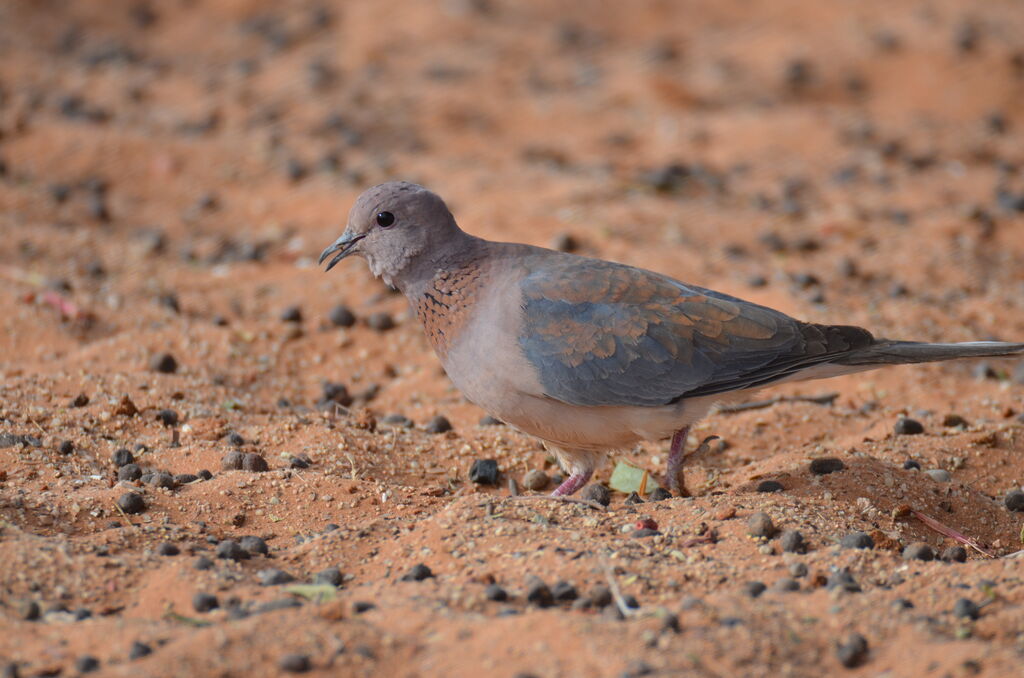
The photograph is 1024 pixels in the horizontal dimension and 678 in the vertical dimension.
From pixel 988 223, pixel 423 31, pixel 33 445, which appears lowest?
pixel 33 445

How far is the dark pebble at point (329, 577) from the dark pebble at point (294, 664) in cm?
71

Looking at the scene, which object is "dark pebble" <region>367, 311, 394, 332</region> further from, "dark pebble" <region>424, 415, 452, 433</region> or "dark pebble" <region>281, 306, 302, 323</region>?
"dark pebble" <region>424, 415, 452, 433</region>

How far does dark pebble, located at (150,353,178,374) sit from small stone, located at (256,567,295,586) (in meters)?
2.55

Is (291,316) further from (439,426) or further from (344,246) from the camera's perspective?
(344,246)

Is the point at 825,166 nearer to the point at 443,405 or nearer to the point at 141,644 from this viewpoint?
the point at 443,405

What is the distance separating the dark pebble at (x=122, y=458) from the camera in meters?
5.29

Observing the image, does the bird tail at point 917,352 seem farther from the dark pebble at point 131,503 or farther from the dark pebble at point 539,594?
the dark pebble at point 131,503

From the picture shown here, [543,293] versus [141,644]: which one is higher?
[543,293]

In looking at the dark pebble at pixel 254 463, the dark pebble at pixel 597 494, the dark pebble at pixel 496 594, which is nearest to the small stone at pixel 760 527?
the dark pebble at pixel 597 494

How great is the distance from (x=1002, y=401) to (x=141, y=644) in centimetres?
496

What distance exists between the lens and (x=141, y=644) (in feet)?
11.4

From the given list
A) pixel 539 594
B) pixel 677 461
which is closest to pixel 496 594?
pixel 539 594

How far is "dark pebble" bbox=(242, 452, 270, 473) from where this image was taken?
522 centimetres

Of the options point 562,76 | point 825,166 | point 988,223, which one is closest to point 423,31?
point 562,76
